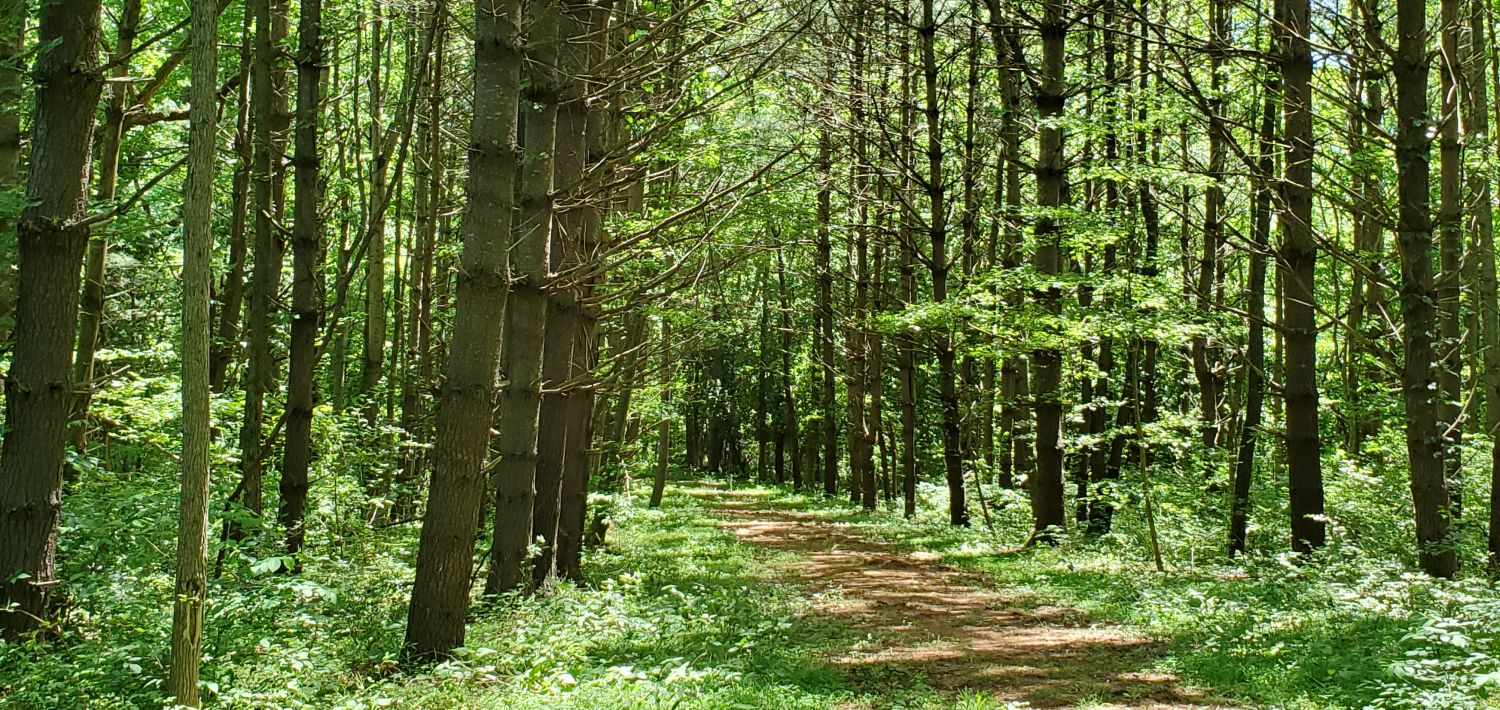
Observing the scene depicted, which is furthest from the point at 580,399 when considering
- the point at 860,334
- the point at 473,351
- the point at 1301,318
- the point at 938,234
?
the point at 860,334

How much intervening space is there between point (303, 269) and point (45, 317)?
2.44 m

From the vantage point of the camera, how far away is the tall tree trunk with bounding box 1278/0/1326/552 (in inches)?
365

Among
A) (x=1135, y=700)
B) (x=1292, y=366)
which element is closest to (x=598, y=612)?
(x=1135, y=700)

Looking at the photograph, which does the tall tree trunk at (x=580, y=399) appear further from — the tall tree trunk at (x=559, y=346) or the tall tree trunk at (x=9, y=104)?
the tall tree trunk at (x=9, y=104)

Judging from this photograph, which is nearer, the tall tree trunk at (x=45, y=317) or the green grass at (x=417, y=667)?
the green grass at (x=417, y=667)

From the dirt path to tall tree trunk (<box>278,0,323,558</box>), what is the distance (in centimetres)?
475

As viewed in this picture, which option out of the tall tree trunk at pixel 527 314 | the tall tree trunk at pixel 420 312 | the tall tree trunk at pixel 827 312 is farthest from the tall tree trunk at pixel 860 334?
the tall tree trunk at pixel 527 314

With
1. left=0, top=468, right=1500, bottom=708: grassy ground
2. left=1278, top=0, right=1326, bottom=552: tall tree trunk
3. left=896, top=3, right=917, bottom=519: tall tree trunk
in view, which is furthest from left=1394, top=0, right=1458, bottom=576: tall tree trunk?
left=896, top=3, right=917, bottom=519: tall tree trunk

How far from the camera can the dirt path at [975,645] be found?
6207 millimetres

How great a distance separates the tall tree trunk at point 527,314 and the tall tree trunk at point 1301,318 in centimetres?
700

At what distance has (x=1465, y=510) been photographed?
38.5 ft

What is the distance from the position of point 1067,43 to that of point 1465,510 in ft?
34.0

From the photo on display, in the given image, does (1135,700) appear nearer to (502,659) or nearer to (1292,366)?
(502,659)

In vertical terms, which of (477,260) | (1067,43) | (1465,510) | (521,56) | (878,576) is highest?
(1067,43)
